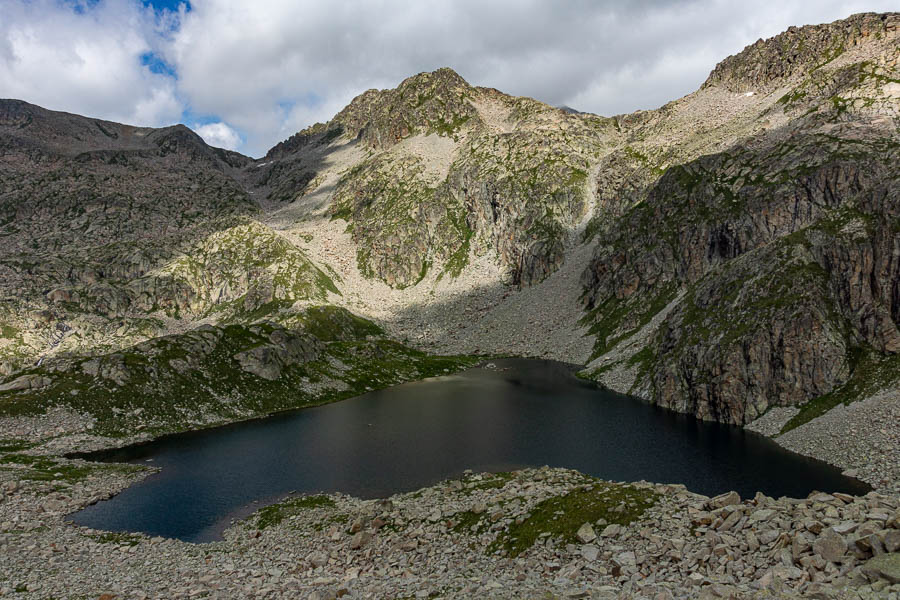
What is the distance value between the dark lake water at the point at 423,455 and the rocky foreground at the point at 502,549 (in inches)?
315

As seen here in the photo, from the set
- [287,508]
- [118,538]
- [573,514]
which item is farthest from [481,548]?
[118,538]

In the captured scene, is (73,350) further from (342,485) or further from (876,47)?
(876,47)

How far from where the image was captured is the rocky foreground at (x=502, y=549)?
21.0 m

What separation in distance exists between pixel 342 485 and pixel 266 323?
266 ft

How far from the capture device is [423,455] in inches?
2790

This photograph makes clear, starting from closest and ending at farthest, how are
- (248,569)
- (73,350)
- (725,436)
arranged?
1. (248,569)
2. (725,436)
3. (73,350)

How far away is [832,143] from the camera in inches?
5335

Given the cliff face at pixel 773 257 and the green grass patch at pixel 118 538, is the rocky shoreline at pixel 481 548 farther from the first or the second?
the cliff face at pixel 773 257

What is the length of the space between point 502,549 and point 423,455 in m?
40.1

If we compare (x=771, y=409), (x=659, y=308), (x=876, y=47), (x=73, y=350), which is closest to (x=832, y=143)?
(x=659, y=308)

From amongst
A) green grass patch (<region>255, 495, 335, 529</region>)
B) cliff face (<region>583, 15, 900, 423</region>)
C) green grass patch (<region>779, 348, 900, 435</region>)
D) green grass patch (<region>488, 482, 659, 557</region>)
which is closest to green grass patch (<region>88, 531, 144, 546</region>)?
green grass patch (<region>255, 495, 335, 529</region>)

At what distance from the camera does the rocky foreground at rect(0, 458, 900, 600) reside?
69.0 feet

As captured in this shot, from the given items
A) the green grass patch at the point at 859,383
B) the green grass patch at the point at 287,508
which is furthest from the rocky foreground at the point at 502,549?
the green grass patch at the point at 859,383

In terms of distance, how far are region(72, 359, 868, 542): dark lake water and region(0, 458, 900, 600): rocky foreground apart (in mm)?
8001
